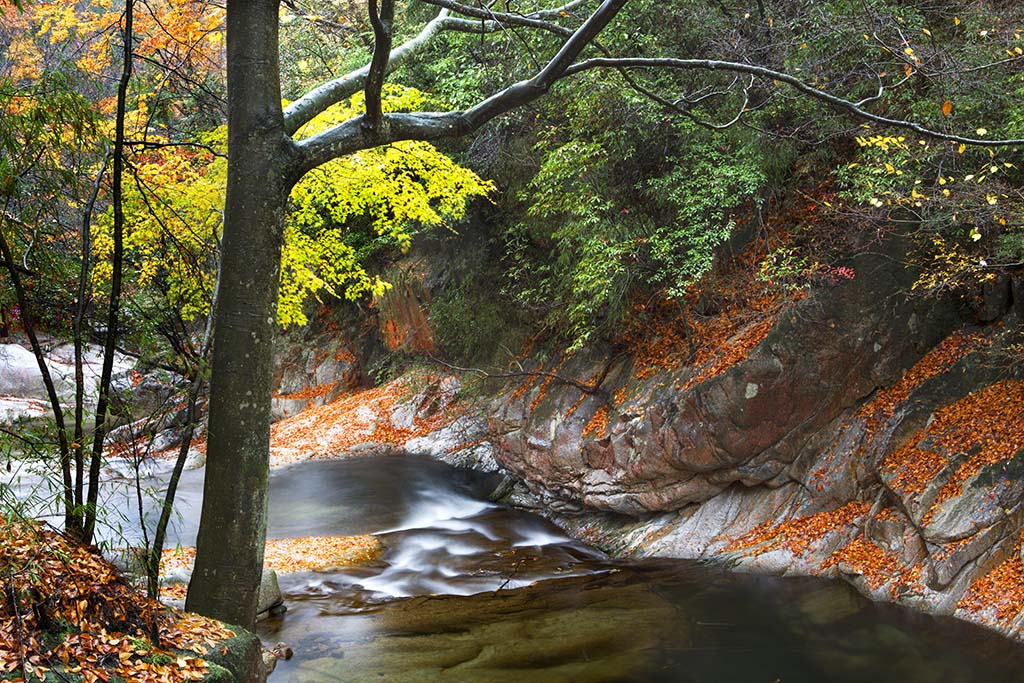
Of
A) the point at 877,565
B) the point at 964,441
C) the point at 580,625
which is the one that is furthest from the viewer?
the point at 964,441

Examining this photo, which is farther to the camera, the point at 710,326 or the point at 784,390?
the point at 710,326

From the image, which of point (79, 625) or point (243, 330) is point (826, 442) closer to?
point (243, 330)

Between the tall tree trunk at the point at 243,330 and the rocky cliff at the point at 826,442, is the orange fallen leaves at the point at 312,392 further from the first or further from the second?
the tall tree trunk at the point at 243,330

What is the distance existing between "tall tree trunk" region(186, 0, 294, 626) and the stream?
1180mm

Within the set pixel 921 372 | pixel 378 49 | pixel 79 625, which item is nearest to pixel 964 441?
pixel 921 372

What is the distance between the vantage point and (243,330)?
442 centimetres

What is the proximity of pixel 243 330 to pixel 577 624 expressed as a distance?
582cm

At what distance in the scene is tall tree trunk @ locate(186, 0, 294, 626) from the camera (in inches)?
173

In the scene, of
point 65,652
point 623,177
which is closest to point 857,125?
point 623,177

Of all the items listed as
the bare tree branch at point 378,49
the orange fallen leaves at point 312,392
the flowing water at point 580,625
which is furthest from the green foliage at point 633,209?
the orange fallen leaves at point 312,392

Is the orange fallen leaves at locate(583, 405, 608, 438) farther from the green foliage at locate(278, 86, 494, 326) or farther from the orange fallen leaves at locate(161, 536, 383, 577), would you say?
the green foliage at locate(278, 86, 494, 326)

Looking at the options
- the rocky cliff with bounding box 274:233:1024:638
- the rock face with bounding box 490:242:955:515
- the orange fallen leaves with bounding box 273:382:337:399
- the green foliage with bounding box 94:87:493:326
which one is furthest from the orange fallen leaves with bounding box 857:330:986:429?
the orange fallen leaves with bounding box 273:382:337:399

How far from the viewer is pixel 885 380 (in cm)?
1052

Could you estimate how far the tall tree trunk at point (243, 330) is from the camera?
441 centimetres
